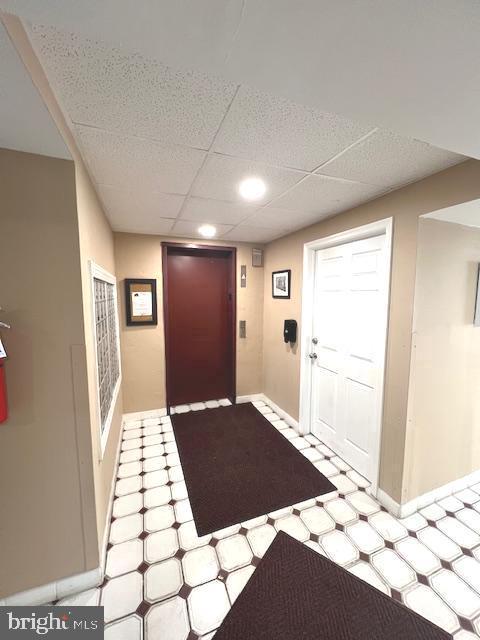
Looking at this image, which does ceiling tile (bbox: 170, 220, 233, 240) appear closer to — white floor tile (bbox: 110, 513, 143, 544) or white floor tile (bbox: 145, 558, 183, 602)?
white floor tile (bbox: 110, 513, 143, 544)

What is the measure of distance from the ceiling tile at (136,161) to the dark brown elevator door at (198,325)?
158 cm

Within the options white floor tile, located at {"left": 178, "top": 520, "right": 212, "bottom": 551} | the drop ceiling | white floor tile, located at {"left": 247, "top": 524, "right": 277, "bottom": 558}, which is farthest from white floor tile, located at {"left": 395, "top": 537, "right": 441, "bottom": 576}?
the drop ceiling

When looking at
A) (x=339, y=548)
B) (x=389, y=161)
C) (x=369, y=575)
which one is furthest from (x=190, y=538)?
(x=389, y=161)

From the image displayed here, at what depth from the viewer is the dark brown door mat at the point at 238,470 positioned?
74.5 inches

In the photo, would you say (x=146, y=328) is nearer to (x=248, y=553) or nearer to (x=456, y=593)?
(x=248, y=553)

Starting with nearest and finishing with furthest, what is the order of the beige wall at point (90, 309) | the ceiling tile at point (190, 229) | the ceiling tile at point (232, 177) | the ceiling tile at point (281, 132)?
1. the ceiling tile at point (281, 132)
2. the beige wall at point (90, 309)
3. the ceiling tile at point (232, 177)
4. the ceiling tile at point (190, 229)

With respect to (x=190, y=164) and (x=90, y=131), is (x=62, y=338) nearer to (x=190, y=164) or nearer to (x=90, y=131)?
(x=90, y=131)

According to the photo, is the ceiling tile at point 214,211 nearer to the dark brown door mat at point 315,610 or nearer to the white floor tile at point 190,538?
the white floor tile at point 190,538

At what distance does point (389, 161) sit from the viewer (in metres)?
1.40

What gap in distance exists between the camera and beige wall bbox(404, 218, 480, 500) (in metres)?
1.72

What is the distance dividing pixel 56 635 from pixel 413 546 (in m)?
1.97

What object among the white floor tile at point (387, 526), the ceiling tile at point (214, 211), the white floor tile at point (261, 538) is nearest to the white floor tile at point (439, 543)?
the white floor tile at point (387, 526)

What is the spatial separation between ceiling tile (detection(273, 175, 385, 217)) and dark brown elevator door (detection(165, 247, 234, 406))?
1.56 metres

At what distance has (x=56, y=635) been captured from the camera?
1174 mm
